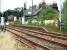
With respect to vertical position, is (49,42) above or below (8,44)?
above

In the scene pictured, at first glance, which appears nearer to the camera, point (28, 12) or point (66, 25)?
point (66, 25)

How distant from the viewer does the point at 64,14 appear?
1233 inches

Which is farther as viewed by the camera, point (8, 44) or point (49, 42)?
point (8, 44)

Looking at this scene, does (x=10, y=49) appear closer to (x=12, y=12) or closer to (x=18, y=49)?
(x=18, y=49)

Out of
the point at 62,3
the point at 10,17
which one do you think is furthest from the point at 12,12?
the point at 62,3

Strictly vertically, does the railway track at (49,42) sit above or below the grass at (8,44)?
above

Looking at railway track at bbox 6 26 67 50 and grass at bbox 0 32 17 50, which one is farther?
grass at bbox 0 32 17 50

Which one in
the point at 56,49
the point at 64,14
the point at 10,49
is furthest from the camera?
the point at 64,14

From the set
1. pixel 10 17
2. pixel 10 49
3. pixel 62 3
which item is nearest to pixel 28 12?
pixel 10 17

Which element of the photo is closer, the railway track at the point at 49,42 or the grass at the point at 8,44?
the railway track at the point at 49,42

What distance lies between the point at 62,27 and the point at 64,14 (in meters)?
2.28

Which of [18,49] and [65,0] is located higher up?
[65,0]

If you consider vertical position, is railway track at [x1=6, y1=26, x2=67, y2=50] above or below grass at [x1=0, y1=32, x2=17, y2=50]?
above

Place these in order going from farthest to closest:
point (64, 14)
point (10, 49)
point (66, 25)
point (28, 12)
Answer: point (28, 12) < point (64, 14) < point (66, 25) < point (10, 49)
